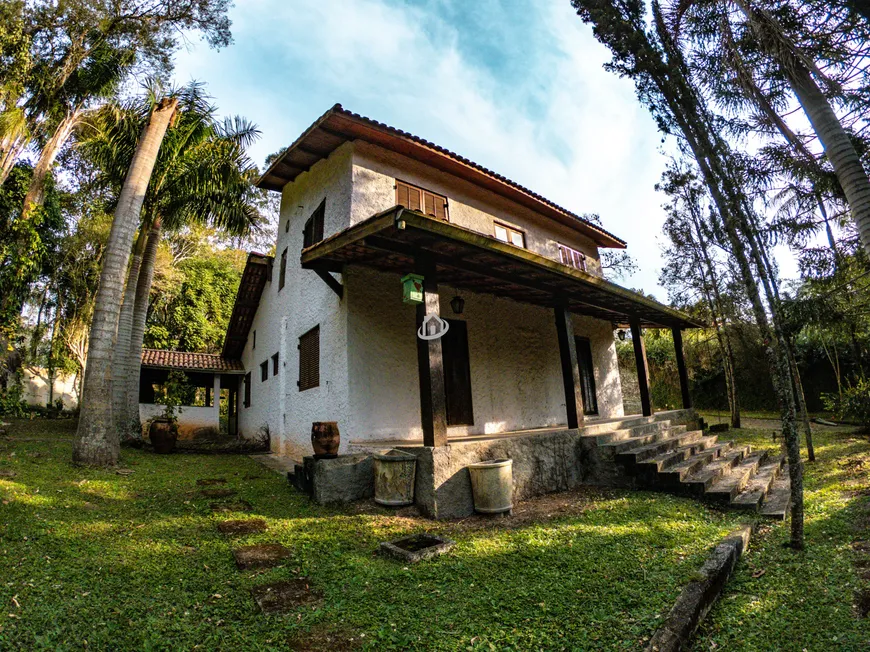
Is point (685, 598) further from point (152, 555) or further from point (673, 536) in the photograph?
point (152, 555)

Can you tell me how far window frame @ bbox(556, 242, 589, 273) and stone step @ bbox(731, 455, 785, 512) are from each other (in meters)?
5.99

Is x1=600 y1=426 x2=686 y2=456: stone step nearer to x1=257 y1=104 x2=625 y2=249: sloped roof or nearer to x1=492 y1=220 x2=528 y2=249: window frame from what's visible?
x1=492 y1=220 x2=528 y2=249: window frame

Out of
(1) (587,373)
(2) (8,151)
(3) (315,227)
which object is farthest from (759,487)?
(2) (8,151)

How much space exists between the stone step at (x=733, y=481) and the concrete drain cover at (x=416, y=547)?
12.4ft

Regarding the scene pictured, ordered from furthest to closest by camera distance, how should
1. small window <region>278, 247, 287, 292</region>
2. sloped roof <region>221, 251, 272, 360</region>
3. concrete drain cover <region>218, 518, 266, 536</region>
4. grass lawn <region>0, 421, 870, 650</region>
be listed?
sloped roof <region>221, 251, 272, 360</region> < small window <region>278, 247, 287, 292</region> < concrete drain cover <region>218, 518, 266, 536</region> < grass lawn <region>0, 421, 870, 650</region>

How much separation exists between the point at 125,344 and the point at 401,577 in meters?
10.0

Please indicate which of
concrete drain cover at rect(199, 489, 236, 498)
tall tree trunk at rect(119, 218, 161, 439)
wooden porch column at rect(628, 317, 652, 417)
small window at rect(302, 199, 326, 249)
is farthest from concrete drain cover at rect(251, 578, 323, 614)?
tall tree trunk at rect(119, 218, 161, 439)

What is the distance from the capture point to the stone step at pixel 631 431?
6.92 m

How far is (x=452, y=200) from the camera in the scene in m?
9.23

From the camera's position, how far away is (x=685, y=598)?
116 inches

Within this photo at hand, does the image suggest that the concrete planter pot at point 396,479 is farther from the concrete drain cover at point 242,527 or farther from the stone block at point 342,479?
the concrete drain cover at point 242,527

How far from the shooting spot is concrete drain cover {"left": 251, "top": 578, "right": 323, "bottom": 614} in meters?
2.92

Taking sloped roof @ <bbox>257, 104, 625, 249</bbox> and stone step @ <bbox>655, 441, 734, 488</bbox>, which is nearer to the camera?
stone step @ <bbox>655, 441, 734, 488</bbox>

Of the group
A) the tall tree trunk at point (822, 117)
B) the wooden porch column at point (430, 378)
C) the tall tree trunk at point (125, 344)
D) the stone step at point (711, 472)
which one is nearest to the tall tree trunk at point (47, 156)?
the tall tree trunk at point (125, 344)
